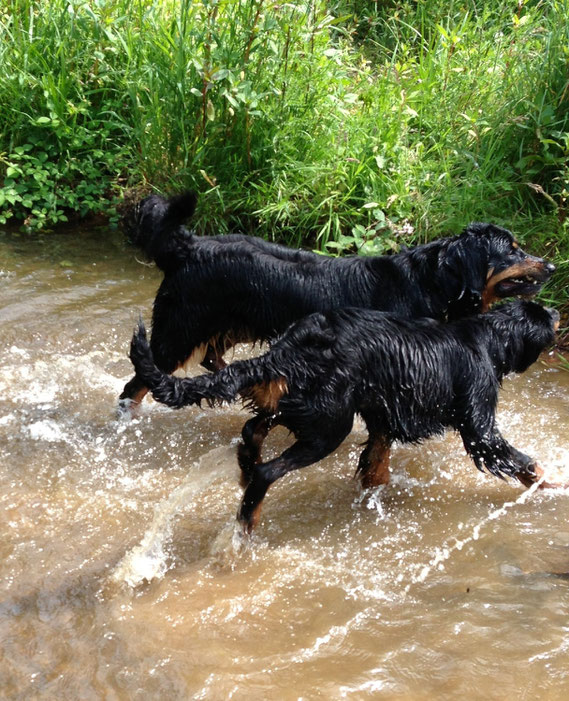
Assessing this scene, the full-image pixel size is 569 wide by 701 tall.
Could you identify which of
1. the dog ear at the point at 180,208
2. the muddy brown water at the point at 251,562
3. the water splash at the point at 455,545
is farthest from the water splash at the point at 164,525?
the dog ear at the point at 180,208

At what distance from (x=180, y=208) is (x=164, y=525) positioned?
1575mm

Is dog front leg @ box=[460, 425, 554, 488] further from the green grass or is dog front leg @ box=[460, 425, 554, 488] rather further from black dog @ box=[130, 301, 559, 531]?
the green grass

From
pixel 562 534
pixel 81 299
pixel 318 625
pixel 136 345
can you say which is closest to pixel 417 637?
pixel 318 625

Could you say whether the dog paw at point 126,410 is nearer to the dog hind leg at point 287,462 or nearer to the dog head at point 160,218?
the dog head at point 160,218

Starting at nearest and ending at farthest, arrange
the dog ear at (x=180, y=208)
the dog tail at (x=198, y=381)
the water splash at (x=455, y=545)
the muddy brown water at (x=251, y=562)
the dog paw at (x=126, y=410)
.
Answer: the muddy brown water at (x=251, y=562)
the dog tail at (x=198, y=381)
the water splash at (x=455, y=545)
the dog ear at (x=180, y=208)
the dog paw at (x=126, y=410)

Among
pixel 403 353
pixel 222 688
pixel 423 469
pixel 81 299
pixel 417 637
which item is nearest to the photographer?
pixel 222 688

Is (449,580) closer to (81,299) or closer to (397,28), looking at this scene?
(81,299)

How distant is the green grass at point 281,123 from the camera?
5.66m

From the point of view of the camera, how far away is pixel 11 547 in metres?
3.38

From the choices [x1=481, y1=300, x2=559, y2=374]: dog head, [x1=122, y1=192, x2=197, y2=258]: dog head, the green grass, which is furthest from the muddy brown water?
the green grass

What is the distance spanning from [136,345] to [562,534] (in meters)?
2.10

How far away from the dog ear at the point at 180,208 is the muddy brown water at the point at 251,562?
119cm

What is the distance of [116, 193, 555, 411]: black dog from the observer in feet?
13.5

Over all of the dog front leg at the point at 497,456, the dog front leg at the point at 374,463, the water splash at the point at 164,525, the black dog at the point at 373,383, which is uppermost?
the black dog at the point at 373,383
